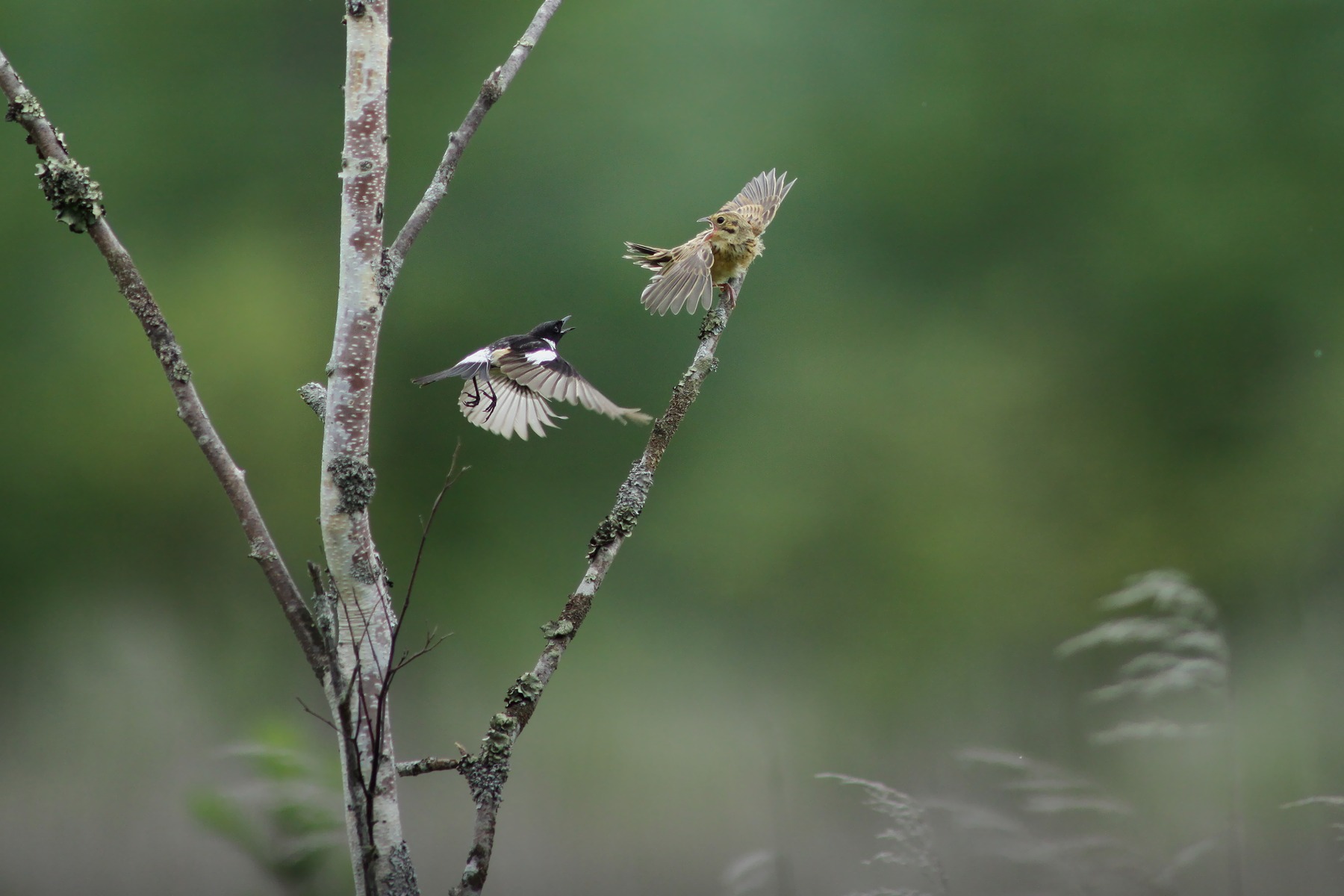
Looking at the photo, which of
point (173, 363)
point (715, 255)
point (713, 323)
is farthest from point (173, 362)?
point (715, 255)

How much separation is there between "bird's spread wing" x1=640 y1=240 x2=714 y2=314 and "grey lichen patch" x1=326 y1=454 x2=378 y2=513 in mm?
676

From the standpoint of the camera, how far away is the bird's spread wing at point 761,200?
1.92 m

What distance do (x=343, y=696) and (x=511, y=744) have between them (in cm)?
23

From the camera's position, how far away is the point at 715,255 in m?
1.87

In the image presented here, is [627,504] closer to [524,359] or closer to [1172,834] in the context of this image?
[524,359]

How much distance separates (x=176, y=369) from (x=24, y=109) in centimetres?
32

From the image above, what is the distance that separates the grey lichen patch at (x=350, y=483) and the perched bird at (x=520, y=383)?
0.21 m

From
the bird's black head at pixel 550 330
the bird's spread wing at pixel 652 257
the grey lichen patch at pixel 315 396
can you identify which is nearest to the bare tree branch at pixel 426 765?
the grey lichen patch at pixel 315 396

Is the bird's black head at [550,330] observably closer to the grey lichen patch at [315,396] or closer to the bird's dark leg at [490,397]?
the bird's dark leg at [490,397]

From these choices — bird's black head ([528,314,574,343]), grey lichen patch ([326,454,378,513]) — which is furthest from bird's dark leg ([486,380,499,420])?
grey lichen patch ([326,454,378,513])

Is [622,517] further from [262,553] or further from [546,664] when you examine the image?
[262,553]

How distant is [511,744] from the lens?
118 centimetres

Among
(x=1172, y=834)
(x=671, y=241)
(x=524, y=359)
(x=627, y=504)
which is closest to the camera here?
(x=627, y=504)

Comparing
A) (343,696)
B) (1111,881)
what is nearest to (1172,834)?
(1111,881)
